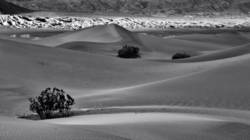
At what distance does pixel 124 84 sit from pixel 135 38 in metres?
28.0

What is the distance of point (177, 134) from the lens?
7.89 metres

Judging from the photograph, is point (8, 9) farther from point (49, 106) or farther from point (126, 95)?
point (49, 106)

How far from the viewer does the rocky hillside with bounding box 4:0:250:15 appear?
165375 millimetres

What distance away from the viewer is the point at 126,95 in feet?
51.1

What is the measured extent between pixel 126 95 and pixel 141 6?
15734 cm

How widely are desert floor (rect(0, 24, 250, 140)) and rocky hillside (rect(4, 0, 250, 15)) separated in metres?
136

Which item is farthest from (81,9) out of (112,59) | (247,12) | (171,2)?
(112,59)

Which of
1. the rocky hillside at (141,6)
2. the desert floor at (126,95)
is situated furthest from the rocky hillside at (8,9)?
the desert floor at (126,95)

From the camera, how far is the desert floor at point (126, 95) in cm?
772

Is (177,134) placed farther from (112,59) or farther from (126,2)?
(126,2)

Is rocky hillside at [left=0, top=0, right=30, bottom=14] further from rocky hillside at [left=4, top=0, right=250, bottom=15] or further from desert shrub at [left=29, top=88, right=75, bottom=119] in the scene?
desert shrub at [left=29, top=88, right=75, bottom=119]

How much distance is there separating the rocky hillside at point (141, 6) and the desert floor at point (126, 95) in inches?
5361

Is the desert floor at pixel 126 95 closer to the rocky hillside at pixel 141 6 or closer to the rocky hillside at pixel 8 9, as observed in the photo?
the rocky hillside at pixel 8 9

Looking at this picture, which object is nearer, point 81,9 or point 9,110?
point 9,110
